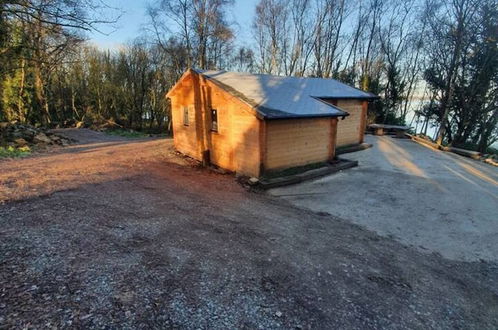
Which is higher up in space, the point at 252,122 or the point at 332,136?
the point at 252,122

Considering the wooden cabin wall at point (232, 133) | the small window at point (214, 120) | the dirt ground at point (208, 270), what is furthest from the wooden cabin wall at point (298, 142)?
the dirt ground at point (208, 270)

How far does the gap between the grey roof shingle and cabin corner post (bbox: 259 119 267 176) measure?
0.38 m

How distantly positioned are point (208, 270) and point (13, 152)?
12399 mm

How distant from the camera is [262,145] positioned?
8727 millimetres

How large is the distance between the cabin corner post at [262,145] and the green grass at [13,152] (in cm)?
1006

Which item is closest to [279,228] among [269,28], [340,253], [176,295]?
[340,253]

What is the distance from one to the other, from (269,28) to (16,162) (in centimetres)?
2454

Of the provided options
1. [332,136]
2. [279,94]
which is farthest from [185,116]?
[332,136]

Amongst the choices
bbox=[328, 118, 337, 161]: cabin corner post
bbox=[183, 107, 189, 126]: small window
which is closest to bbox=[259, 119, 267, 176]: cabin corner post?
bbox=[328, 118, 337, 161]: cabin corner post

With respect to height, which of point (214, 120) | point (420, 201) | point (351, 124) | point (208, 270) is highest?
point (214, 120)

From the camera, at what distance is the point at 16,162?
9.86m

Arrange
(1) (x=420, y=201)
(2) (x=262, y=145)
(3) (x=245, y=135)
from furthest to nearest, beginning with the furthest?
(3) (x=245, y=135)
(2) (x=262, y=145)
(1) (x=420, y=201)

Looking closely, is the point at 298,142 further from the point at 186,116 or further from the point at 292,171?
the point at 186,116

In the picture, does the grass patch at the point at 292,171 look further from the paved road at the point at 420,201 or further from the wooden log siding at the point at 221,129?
the paved road at the point at 420,201
